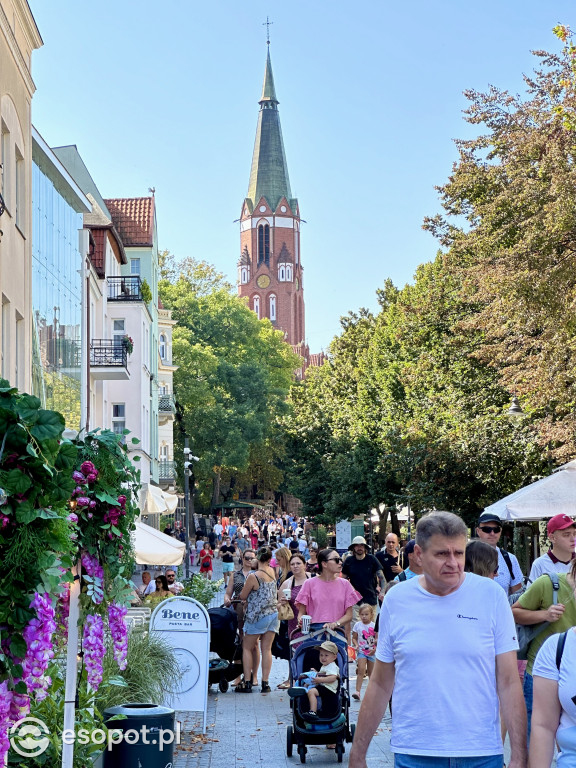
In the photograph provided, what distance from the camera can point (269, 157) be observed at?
148 meters

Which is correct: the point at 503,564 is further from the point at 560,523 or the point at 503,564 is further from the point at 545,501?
the point at 545,501

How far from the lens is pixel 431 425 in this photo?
39.4m

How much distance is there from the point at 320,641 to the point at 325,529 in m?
51.0

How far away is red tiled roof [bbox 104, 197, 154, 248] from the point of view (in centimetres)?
5028

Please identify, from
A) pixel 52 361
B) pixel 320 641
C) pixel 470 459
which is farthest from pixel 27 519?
pixel 470 459

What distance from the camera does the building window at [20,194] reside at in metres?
18.4

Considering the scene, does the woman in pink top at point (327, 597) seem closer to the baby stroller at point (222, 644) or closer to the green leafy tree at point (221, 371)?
the baby stroller at point (222, 644)

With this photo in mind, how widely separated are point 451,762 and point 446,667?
14.9 inches

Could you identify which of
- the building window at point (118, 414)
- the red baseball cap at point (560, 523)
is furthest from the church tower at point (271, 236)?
the red baseball cap at point (560, 523)

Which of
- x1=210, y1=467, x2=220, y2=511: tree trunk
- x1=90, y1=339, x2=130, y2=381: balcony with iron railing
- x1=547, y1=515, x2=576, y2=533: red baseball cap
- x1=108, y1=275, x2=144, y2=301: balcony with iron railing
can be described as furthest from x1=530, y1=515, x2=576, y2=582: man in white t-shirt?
x1=210, y1=467, x2=220, y2=511: tree trunk

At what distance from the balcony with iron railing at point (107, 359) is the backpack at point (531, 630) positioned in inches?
1120

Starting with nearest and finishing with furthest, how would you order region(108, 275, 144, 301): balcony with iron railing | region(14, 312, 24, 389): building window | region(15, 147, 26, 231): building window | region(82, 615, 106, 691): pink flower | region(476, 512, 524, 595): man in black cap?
region(82, 615, 106, 691): pink flower < region(476, 512, 524, 595): man in black cap < region(14, 312, 24, 389): building window < region(15, 147, 26, 231): building window < region(108, 275, 144, 301): balcony with iron railing

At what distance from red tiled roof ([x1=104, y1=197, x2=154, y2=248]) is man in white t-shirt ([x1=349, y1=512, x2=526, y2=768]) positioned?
45904 mm

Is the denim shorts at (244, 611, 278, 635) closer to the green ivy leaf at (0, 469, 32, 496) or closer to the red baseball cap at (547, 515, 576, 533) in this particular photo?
the red baseball cap at (547, 515, 576, 533)
